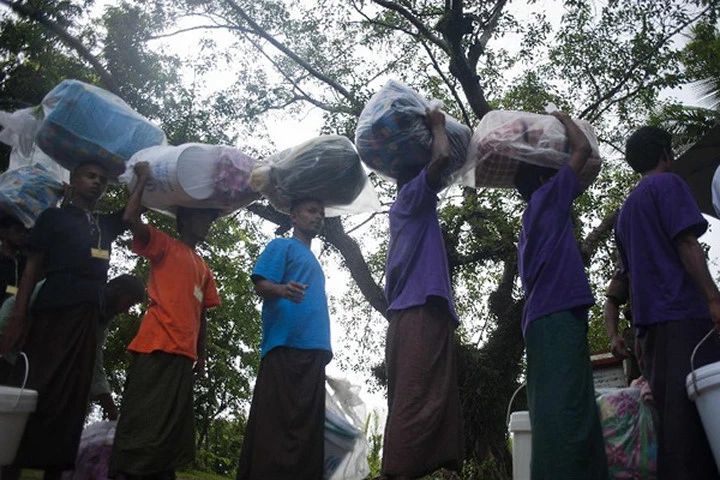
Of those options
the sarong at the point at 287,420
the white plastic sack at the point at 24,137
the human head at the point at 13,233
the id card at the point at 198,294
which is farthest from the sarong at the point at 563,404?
the human head at the point at 13,233

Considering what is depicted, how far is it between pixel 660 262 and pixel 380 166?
123cm

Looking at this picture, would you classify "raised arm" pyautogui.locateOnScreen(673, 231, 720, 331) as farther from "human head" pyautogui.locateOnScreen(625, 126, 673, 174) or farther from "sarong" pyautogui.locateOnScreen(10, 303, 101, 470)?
"sarong" pyautogui.locateOnScreen(10, 303, 101, 470)

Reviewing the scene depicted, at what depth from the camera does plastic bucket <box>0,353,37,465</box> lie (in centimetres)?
239

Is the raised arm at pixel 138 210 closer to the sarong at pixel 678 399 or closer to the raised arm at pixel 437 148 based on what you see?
the raised arm at pixel 437 148

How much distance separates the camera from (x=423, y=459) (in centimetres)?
226

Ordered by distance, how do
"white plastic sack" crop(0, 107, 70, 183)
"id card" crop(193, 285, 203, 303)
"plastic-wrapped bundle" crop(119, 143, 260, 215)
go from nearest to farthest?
"plastic-wrapped bundle" crop(119, 143, 260, 215)
"id card" crop(193, 285, 203, 303)
"white plastic sack" crop(0, 107, 70, 183)

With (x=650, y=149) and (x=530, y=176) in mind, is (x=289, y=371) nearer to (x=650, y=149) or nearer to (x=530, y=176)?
(x=530, y=176)

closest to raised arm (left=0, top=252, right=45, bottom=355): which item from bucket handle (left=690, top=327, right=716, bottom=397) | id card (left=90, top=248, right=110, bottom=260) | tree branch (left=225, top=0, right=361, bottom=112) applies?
id card (left=90, top=248, right=110, bottom=260)

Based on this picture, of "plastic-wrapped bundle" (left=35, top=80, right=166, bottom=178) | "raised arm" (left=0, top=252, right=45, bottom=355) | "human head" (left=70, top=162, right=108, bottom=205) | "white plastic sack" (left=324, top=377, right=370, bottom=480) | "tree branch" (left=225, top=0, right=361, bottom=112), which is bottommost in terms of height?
"white plastic sack" (left=324, top=377, right=370, bottom=480)

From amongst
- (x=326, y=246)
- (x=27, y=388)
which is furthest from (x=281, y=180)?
(x=326, y=246)

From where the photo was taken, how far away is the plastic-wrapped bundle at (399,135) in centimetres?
279

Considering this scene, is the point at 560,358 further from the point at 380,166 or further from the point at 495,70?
the point at 495,70

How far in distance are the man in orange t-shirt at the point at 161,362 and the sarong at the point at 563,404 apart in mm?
1497

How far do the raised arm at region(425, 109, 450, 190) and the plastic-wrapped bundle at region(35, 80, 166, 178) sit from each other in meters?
1.49
